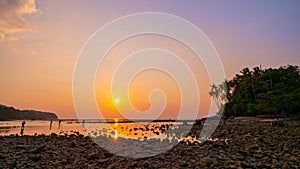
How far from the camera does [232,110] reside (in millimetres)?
70062

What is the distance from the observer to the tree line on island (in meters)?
50.5

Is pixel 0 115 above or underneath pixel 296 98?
above

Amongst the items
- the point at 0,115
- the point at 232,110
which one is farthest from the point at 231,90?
the point at 0,115

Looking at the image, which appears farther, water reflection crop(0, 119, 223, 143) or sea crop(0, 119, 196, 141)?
sea crop(0, 119, 196, 141)

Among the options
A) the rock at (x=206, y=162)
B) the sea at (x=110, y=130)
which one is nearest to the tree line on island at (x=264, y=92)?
the sea at (x=110, y=130)

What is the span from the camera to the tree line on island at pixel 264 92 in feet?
166

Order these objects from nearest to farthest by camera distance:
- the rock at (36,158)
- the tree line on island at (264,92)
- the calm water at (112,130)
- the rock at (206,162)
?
the rock at (206,162) < the rock at (36,158) < the calm water at (112,130) < the tree line on island at (264,92)

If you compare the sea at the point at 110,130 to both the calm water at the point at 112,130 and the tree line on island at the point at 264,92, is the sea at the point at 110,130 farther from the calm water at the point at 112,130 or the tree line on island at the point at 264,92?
the tree line on island at the point at 264,92

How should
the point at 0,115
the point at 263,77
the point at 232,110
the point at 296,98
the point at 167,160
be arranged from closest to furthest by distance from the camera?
1. the point at 167,160
2. the point at 296,98
3. the point at 263,77
4. the point at 232,110
5. the point at 0,115

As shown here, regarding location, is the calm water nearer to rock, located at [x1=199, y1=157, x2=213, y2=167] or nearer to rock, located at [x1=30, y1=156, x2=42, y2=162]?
rock, located at [x1=199, y1=157, x2=213, y2=167]

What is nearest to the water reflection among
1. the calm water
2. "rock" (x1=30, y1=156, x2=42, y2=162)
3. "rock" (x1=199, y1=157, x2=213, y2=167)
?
the calm water

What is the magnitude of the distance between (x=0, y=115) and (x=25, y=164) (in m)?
144

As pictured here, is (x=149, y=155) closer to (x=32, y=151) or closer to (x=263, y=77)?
(x=32, y=151)

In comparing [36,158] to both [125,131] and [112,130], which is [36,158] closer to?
[125,131]
